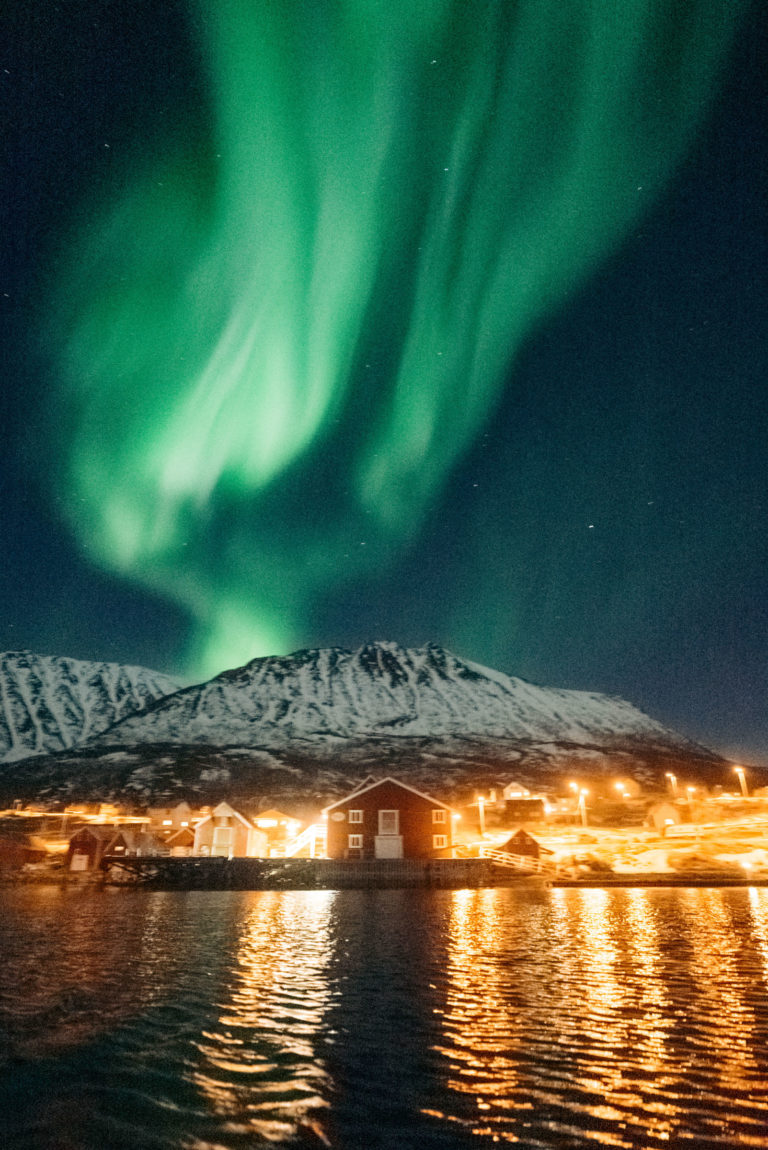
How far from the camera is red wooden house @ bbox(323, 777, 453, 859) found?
82188 millimetres

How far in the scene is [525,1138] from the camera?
10.5 m

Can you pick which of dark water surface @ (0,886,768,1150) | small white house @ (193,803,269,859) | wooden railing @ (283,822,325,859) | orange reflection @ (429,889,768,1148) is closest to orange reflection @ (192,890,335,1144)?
dark water surface @ (0,886,768,1150)

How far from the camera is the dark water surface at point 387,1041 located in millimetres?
11156

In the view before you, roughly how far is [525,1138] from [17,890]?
86424mm

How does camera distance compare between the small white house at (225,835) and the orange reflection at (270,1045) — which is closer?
the orange reflection at (270,1045)

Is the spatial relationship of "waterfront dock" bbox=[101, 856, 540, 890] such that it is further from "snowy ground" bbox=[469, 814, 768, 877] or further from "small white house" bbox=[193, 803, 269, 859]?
"small white house" bbox=[193, 803, 269, 859]

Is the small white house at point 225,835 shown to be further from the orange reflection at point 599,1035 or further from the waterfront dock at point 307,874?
the orange reflection at point 599,1035

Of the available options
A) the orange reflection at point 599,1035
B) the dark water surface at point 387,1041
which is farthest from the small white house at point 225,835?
the orange reflection at point 599,1035

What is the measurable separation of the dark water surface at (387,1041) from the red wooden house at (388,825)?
4939 centimetres

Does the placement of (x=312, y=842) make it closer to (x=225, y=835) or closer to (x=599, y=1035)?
(x=225, y=835)

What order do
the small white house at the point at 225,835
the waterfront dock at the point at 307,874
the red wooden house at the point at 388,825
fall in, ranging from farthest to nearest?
the small white house at the point at 225,835, the red wooden house at the point at 388,825, the waterfront dock at the point at 307,874

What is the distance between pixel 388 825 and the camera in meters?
82.8

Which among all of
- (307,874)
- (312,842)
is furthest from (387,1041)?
(312,842)

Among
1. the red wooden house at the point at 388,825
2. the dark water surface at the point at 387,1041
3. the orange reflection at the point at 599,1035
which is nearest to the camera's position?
the dark water surface at the point at 387,1041
